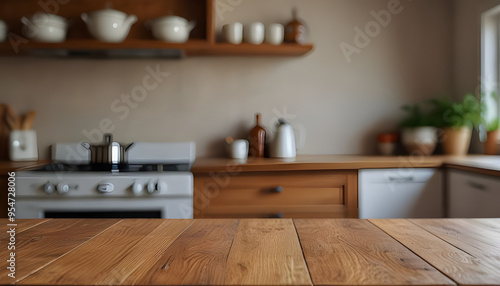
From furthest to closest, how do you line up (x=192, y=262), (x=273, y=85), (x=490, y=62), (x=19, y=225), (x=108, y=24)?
(x=273, y=85), (x=490, y=62), (x=108, y=24), (x=19, y=225), (x=192, y=262)

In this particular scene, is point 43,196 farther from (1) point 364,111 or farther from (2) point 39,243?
(1) point 364,111

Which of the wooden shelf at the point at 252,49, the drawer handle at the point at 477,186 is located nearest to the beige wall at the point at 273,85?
the wooden shelf at the point at 252,49

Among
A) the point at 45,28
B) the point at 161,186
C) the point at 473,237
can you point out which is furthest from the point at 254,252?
the point at 45,28

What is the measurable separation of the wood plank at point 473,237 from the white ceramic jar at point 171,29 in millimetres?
1844

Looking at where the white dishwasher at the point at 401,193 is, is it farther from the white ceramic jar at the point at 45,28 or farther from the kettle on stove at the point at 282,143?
the white ceramic jar at the point at 45,28

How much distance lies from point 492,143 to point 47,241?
2589 millimetres

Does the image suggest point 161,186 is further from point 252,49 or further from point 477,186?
point 477,186

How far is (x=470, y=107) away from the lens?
8.09 ft

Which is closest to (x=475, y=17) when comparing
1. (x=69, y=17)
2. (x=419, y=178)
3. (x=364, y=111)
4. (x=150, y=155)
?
(x=364, y=111)

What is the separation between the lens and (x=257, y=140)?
2.54m

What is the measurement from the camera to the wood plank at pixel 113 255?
1.82 feet

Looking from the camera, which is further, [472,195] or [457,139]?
[457,139]

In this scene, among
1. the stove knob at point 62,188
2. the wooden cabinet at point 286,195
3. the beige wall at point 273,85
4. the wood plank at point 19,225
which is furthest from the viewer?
the beige wall at point 273,85

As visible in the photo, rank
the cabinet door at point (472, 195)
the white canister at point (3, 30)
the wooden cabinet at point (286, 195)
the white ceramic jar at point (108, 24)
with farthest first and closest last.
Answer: the white canister at point (3, 30) < the white ceramic jar at point (108, 24) < the wooden cabinet at point (286, 195) < the cabinet door at point (472, 195)
